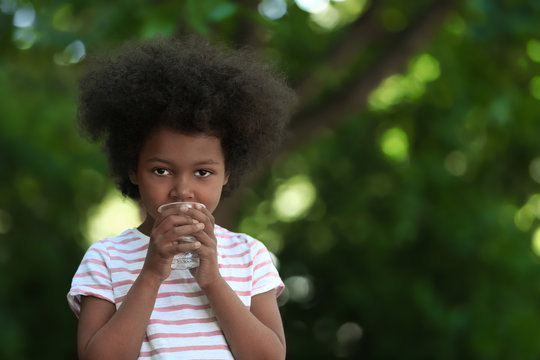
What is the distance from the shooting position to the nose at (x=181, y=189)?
197 centimetres

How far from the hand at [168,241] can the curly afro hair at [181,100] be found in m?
0.28

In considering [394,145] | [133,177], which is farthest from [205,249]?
[394,145]

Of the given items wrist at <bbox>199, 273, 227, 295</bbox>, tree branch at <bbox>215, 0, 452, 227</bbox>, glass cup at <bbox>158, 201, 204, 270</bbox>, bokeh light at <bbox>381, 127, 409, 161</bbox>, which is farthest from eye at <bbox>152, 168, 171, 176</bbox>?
bokeh light at <bbox>381, 127, 409, 161</bbox>

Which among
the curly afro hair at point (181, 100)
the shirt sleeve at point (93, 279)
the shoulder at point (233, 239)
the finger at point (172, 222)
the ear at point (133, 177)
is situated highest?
the curly afro hair at point (181, 100)

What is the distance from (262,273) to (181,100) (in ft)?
1.88

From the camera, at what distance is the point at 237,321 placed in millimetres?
1945

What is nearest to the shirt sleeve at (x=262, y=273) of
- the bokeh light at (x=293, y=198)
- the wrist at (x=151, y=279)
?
the wrist at (x=151, y=279)

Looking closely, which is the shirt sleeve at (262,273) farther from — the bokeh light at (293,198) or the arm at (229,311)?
the bokeh light at (293,198)

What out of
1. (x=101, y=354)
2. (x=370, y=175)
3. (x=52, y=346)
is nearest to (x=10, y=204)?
(x=52, y=346)

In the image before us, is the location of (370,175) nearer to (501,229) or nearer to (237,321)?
(501,229)

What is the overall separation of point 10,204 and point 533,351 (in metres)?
5.10

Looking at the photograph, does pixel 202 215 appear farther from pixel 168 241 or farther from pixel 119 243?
pixel 119 243

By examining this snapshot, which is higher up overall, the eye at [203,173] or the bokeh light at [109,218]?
the bokeh light at [109,218]

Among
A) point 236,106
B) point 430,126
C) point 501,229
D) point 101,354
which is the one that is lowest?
point 101,354
